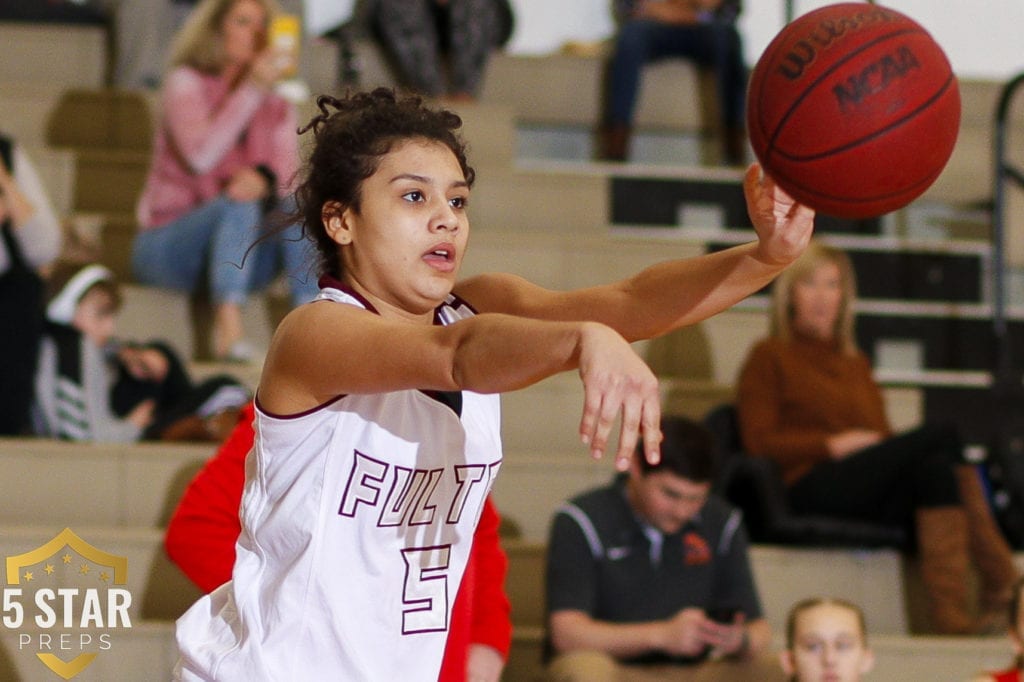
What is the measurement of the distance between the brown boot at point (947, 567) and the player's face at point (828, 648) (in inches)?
22.9

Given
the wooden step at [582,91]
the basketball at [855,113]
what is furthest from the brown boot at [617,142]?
the basketball at [855,113]

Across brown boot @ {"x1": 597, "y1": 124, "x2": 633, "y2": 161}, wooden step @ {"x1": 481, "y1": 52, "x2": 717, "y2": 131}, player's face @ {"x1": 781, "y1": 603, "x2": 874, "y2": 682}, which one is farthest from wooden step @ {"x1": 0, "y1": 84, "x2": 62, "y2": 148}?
player's face @ {"x1": 781, "y1": 603, "x2": 874, "y2": 682}

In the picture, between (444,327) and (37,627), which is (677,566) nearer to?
(37,627)

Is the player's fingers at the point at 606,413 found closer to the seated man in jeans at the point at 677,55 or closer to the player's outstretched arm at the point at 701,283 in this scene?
the player's outstretched arm at the point at 701,283

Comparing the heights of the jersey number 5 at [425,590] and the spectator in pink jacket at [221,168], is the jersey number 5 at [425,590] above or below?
below

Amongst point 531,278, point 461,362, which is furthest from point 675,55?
point 461,362

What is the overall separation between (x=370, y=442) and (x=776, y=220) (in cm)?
61

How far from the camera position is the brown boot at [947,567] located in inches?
146

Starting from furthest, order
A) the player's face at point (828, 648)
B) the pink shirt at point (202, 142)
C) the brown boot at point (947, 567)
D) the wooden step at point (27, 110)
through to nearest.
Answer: the wooden step at point (27, 110) < the pink shirt at point (202, 142) < the brown boot at point (947, 567) < the player's face at point (828, 648)

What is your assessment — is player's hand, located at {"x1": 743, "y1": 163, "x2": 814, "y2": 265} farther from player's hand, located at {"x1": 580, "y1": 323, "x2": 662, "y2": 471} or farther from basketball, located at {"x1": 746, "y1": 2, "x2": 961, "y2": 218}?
player's hand, located at {"x1": 580, "y1": 323, "x2": 662, "y2": 471}

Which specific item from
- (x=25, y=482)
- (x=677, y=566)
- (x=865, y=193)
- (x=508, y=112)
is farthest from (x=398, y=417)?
(x=508, y=112)

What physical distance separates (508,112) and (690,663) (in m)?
2.55

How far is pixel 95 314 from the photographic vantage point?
3895mm

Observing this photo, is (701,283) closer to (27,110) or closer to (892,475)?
(892,475)
